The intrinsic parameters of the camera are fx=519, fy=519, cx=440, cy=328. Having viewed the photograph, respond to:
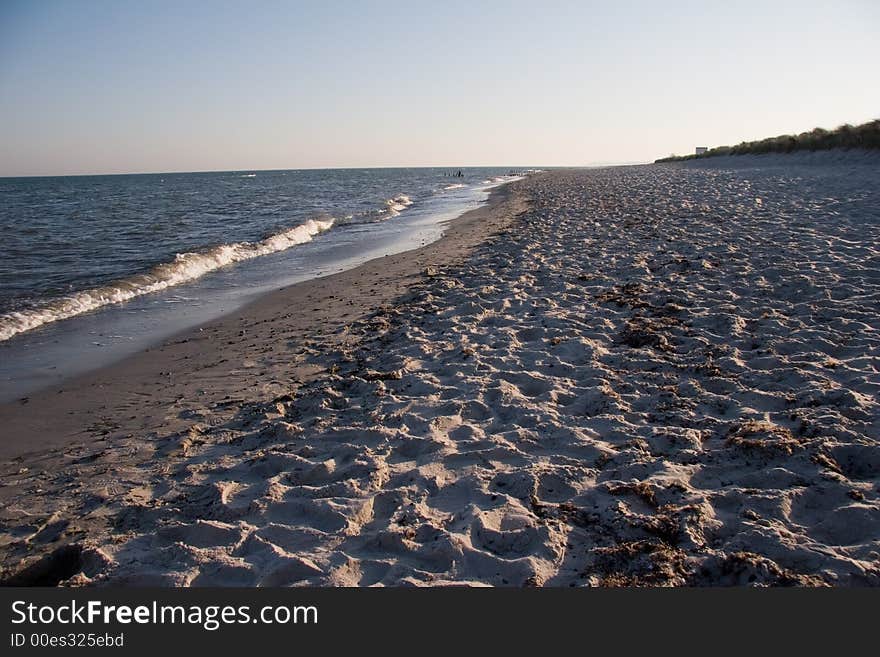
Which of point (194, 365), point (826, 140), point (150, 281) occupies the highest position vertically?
point (826, 140)

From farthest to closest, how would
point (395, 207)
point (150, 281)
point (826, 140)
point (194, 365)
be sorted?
point (395, 207)
point (826, 140)
point (150, 281)
point (194, 365)

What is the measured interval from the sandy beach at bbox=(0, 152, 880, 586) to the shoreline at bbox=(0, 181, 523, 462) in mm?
42

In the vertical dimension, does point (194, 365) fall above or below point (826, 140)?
below

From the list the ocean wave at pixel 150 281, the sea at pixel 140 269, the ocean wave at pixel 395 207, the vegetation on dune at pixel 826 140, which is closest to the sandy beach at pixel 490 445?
the sea at pixel 140 269

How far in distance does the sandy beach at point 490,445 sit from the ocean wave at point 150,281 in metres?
3.02

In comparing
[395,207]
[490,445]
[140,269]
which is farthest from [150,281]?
[395,207]

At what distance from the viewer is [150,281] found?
1094 centimetres

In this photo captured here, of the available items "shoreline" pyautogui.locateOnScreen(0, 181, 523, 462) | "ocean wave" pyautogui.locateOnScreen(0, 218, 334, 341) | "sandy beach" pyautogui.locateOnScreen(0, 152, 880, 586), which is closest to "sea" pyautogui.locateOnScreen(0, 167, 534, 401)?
"ocean wave" pyautogui.locateOnScreen(0, 218, 334, 341)

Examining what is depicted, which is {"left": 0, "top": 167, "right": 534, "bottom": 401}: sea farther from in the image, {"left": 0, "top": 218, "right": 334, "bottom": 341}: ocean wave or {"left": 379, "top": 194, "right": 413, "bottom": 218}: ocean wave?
{"left": 379, "top": 194, "right": 413, "bottom": 218}: ocean wave

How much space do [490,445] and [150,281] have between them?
9.81 meters

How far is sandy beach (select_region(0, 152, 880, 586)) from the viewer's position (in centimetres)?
273

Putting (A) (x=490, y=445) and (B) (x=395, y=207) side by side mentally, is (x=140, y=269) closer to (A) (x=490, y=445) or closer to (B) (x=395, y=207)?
(A) (x=490, y=445)

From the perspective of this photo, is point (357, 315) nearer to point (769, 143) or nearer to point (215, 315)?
point (215, 315)

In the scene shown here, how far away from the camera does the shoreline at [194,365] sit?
479 cm
